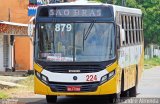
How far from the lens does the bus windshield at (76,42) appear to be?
18.3m

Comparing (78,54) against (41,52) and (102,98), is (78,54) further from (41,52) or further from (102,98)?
(102,98)

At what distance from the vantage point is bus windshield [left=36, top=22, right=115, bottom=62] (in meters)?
18.3

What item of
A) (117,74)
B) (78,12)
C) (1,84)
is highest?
(78,12)

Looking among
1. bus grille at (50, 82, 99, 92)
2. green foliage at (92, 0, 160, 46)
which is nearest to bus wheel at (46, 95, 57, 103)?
bus grille at (50, 82, 99, 92)

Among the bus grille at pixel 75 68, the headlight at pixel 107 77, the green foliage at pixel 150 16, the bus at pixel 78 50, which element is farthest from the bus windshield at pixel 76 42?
the green foliage at pixel 150 16

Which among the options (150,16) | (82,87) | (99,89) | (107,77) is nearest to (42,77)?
(82,87)

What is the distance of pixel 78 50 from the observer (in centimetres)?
1833

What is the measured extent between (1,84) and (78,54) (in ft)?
27.0

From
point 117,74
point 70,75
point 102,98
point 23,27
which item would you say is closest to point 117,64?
point 117,74

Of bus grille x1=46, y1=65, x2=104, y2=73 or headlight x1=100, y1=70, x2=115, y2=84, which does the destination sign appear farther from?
headlight x1=100, y1=70, x2=115, y2=84

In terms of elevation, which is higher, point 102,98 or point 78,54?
point 78,54

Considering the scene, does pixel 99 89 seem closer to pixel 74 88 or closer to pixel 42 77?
pixel 74 88

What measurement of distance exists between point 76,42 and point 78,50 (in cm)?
26

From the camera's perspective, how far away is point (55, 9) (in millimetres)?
18766
